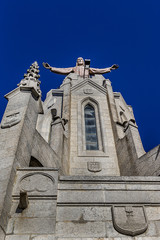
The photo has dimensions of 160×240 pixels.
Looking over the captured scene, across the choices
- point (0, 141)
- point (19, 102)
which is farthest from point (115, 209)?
point (19, 102)

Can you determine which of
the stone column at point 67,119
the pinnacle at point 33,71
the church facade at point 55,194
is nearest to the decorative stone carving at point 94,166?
the stone column at point 67,119

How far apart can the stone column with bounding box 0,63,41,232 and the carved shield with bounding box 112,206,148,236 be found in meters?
2.54

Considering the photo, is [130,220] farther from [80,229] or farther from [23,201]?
[23,201]

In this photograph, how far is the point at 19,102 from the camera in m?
9.91

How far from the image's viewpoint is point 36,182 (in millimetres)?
7207

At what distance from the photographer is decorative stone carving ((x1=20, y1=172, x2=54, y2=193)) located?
7.00 meters

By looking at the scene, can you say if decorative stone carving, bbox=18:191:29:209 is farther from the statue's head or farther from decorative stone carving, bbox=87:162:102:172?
the statue's head

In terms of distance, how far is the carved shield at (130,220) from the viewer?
20.2 ft

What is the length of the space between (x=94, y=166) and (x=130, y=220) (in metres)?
7.19

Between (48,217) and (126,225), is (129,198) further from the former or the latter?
(48,217)

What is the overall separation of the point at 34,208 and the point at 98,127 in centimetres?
1040

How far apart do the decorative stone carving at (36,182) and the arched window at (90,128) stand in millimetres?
7952

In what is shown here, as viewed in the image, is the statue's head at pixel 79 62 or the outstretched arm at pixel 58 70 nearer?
the outstretched arm at pixel 58 70

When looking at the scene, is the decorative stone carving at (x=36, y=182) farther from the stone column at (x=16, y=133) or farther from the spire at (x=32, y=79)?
the spire at (x=32, y=79)
